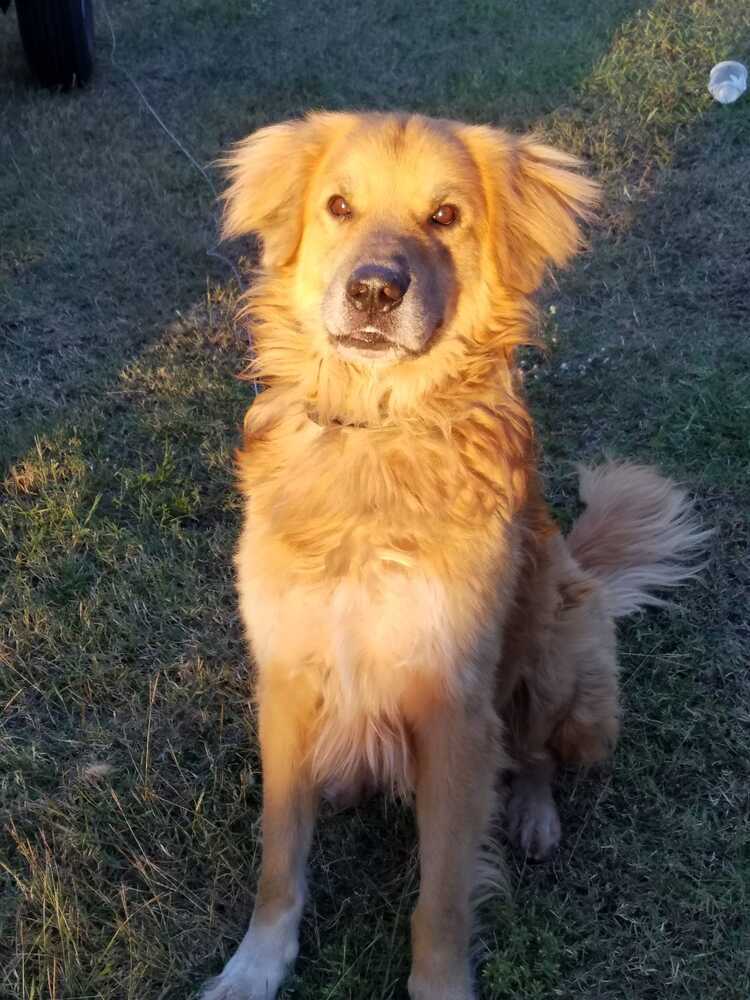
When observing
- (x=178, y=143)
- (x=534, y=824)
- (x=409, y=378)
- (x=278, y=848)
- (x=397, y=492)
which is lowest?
(x=534, y=824)

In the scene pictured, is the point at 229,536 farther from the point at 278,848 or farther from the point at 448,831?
the point at 448,831

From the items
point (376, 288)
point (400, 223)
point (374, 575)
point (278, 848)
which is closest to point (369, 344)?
point (376, 288)

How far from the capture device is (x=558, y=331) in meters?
4.67

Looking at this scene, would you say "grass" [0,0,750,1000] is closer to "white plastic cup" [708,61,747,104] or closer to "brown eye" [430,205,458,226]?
"white plastic cup" [708,61,747,104]

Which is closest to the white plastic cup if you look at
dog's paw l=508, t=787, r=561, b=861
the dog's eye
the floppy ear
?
the floppy ear

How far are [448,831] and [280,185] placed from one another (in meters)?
1.59

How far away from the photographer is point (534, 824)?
271 centimetres

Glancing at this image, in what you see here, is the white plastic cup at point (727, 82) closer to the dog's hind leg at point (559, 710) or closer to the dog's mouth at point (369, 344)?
the dog's hind leg at point (559, 710)

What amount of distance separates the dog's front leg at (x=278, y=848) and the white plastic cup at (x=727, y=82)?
526 centimetres

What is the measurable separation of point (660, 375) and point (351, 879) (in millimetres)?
2649

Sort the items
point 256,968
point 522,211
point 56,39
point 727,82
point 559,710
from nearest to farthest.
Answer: point 256,968, point 522,211, point 559,710, point 727,82, point 56,39

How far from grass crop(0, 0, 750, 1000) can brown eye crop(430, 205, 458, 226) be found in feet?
4.99

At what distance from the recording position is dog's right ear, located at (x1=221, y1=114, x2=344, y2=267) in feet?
8.06

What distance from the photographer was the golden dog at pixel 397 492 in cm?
220
